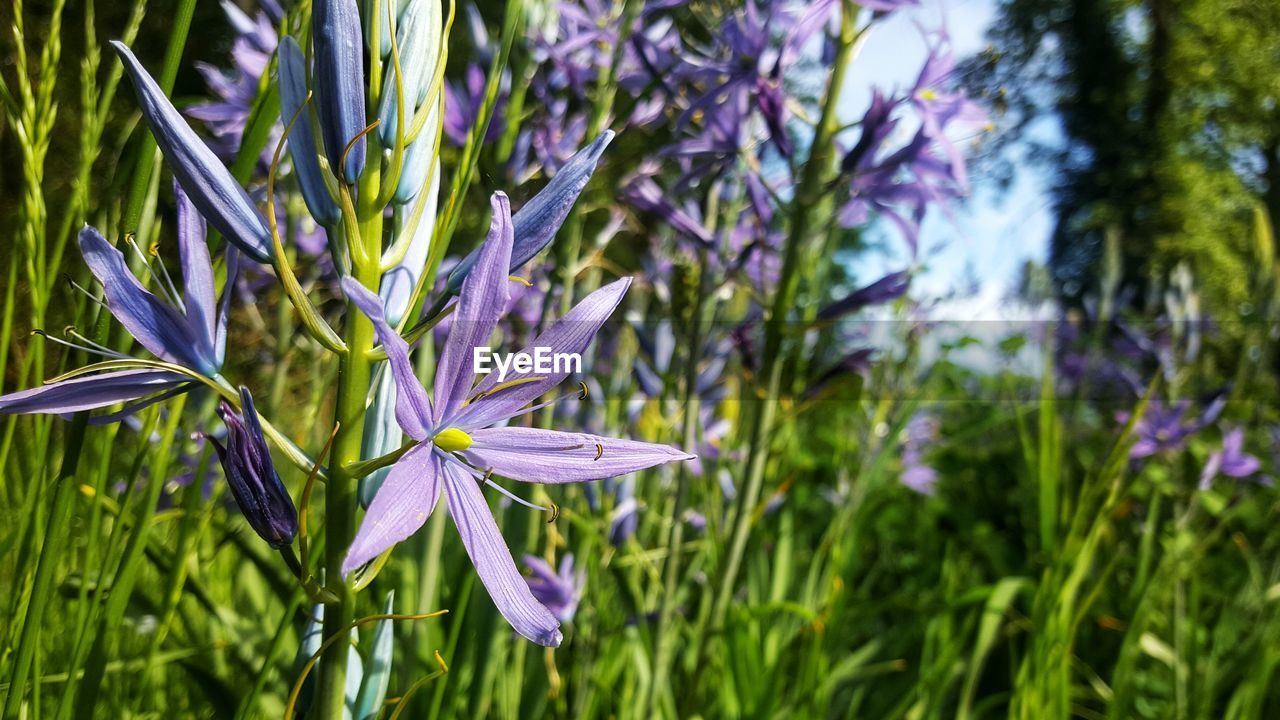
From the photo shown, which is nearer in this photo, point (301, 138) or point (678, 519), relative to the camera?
point (301, 138)

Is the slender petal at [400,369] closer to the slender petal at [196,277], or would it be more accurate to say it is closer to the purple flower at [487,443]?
the purple flower at [487,443]

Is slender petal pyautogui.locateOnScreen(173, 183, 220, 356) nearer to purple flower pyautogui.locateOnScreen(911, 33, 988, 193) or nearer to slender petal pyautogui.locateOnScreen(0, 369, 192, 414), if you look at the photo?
slender petal pyautogui.locateOnScreen(0, 369, 192, 414)

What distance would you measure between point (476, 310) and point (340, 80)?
0.16m

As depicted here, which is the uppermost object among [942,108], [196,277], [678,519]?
[942,108]

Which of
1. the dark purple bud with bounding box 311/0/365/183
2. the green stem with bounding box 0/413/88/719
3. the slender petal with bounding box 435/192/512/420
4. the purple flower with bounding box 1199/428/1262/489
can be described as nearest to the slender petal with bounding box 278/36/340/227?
the dark purple bud with bounding box 311/0/365/183

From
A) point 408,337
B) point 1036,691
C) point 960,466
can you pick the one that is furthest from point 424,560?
point 960,466

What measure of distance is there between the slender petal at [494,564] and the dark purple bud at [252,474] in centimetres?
10

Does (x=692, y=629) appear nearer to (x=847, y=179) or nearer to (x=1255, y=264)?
(x=847, y=179)

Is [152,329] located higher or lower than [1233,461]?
higher

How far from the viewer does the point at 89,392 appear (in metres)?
0.46

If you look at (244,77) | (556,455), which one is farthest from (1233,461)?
(244,77)

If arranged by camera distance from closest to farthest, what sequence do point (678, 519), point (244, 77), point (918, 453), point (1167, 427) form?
point (678, 519), point (244, 77), point (1167, 427), point (918, 453)

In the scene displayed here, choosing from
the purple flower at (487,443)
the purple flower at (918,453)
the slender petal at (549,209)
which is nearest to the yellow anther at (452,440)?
the purple flower at (487,443)

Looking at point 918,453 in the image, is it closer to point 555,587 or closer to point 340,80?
point 555,587
